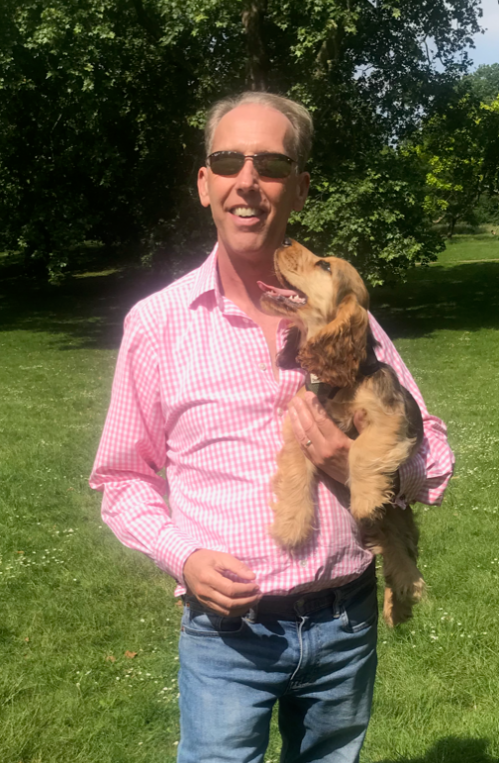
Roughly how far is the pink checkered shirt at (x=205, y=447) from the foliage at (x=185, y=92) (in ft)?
56.1

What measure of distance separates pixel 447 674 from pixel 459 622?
65 cm

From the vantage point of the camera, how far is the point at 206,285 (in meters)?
2.71

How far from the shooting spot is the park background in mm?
5258

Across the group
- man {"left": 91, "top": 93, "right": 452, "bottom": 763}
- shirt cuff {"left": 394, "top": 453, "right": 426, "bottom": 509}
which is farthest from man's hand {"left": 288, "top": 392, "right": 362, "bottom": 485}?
shirt cuff {"left": 394, "top": 453, "right": 426, "bottom": 509}

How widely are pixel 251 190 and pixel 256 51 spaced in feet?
65.9

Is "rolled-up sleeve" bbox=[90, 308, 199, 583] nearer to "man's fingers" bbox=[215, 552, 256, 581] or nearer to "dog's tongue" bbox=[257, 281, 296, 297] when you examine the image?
"man's fingers" bbox=[215, 552, 256, 581]

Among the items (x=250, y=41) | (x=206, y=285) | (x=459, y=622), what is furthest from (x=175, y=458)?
(x=250, y=41)

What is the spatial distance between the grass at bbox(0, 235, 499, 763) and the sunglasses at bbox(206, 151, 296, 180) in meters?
2.07

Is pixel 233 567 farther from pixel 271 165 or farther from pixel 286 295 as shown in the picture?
pixel 271 165

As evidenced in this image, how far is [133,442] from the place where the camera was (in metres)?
2.66

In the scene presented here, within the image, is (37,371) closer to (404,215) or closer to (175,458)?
(404,215)

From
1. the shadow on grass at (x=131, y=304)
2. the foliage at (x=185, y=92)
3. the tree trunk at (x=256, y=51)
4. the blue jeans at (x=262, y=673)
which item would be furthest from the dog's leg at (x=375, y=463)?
the shadow on grass at (x=131, y=304)

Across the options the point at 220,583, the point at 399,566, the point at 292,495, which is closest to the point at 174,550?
the point at 220,583

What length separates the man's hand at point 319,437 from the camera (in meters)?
2.66
